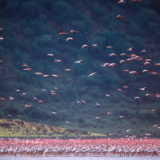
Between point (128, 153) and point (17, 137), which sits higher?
point (128, 153)

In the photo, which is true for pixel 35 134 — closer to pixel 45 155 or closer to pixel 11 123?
pixel 11 123

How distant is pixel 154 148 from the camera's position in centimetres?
2075

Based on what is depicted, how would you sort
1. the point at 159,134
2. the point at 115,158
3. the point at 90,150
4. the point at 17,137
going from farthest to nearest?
the point at 159,134
the point at 17,137
the point at 90,150
the point at 115,158

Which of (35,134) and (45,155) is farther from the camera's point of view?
(35,134)

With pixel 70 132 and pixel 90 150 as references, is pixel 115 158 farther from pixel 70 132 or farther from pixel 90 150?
pixel 70 132

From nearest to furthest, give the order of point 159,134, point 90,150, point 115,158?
1. point 115,158
2. point 90,150
3. point 159,134

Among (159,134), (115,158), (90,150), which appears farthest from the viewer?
(159,134)

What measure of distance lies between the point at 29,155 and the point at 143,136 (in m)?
13.3

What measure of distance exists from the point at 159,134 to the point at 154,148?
441 inches

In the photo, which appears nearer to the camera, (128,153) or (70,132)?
(128,153)

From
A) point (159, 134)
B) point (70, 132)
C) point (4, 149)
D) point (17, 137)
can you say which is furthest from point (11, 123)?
point (159, 134)

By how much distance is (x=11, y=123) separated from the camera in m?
30.5

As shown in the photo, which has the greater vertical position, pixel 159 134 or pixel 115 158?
pixel 115 158

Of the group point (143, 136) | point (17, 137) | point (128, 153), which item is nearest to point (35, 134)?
point (17, 137)
